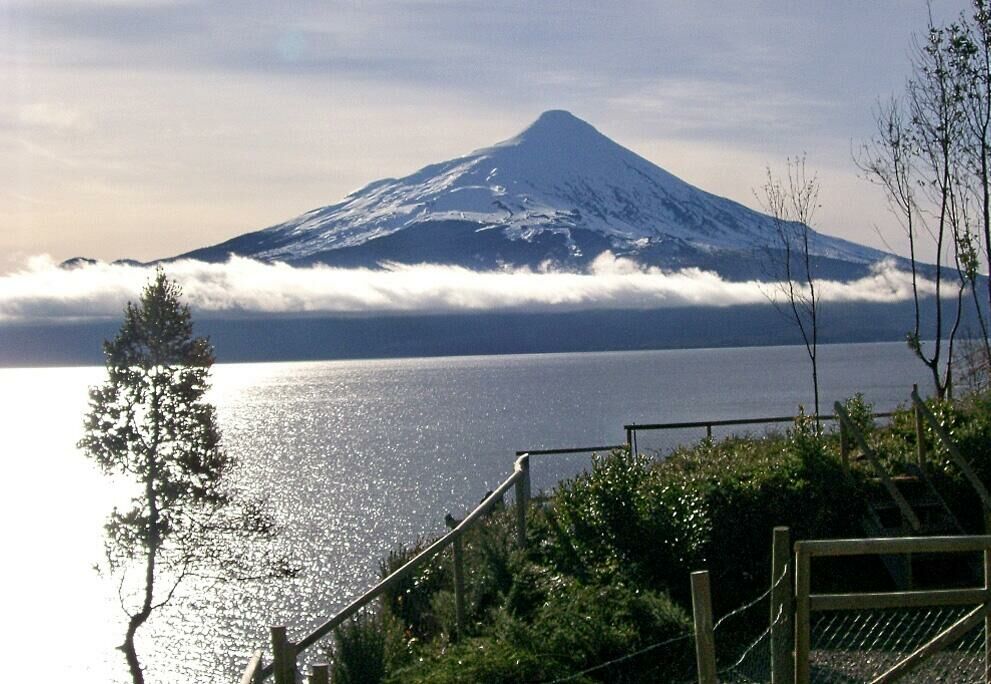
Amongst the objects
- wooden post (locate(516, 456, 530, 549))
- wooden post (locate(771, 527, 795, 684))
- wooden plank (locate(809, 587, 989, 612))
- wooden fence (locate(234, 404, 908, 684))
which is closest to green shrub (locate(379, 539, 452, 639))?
wooden fence (locate(234, 404, 908, 684))

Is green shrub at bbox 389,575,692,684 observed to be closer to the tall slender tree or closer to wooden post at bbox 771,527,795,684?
wooden post at bbox 771,527,795,684

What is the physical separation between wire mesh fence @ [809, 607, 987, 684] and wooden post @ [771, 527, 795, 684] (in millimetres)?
2601

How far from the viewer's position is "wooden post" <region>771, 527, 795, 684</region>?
24.4 ft

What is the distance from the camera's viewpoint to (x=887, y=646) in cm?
1128

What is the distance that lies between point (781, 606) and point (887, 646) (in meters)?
4.37

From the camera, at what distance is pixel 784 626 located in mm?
7516

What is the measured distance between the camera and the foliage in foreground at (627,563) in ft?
36.2

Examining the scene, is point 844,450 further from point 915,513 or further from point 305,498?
point 305,498

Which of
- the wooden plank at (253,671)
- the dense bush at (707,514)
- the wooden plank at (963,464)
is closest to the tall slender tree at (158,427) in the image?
the dense bush at (707,514)

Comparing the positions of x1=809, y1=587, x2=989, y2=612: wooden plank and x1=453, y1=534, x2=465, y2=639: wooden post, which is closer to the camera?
x1=809, y1=587, x2=989, y2=612: wooden plank

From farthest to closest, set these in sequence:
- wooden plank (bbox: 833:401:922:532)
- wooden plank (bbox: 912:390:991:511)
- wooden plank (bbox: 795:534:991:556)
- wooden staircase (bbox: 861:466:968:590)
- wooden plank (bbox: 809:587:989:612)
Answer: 1. wooden staircase (bbox: 861:466:968:590)
2. wooden plank (bbox: 833:401:922:532)
3. wooden plank (bbox: 912:390:991:511)
4. wooden plank (bbox: 809:587:989:612)
5. wooden plank (bbox: 795:534:991:556)

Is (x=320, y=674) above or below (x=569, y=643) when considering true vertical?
above

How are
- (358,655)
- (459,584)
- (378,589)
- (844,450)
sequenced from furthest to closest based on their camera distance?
(844,450)
(459,584)
(358,655)
(378,589)

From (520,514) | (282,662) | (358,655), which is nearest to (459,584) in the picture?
(358,655)
